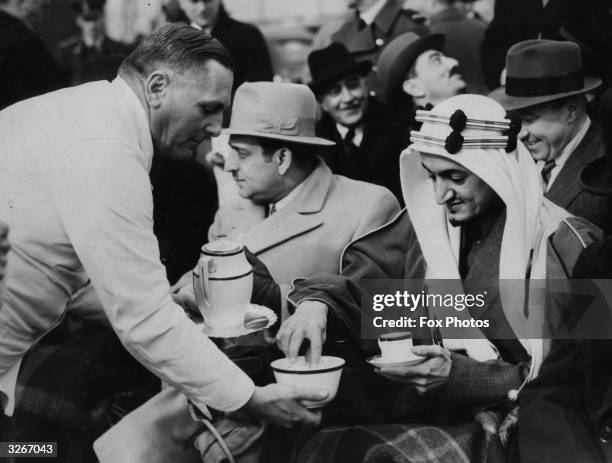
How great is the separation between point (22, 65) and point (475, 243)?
1.87 m

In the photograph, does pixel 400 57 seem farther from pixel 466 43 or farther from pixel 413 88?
pixel 466 43

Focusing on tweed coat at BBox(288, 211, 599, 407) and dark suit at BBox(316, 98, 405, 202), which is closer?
tweed coat at BBox(288, 211, 599, 407)

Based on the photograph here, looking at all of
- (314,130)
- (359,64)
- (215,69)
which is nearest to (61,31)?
(359,64)

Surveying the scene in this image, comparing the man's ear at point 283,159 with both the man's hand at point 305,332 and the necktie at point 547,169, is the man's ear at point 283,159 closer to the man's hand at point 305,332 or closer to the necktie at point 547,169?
the man's hand at point 305,332

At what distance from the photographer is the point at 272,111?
10.3ft

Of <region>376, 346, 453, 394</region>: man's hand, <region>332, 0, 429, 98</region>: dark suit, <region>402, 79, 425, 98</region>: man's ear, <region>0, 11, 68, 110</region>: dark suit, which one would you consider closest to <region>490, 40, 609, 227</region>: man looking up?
<region>402, 79, 425, 98</region>: man's ear

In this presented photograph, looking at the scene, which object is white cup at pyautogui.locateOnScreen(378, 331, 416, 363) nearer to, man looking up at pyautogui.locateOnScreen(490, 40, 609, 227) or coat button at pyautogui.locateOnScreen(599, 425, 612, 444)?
coat button at pyautogui.locateOnScreen(599, 425, 612, 444)

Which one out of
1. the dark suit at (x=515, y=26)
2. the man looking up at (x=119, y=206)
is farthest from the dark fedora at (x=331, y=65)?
the man looking up at (x=119, y=206)

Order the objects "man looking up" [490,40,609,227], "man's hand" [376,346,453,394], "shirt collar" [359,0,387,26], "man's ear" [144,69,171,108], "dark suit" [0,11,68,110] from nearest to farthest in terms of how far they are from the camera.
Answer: "man's hand" [376,346,453,394] → "man's ear" [144,69,171,108] → "man looking up" [490,40,609,227] → "dark suit" [0,11,68,110] → "shirt collar" [359,0,387,26]

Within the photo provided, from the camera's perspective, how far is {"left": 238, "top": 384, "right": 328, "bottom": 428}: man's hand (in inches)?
91.0

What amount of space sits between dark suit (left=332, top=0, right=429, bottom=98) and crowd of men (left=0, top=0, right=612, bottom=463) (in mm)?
763

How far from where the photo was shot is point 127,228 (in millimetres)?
2227

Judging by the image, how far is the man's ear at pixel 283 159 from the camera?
320 centimetres

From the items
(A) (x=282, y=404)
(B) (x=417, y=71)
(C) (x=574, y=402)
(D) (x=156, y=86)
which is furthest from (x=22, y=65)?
(C) (x=574, y=402)
